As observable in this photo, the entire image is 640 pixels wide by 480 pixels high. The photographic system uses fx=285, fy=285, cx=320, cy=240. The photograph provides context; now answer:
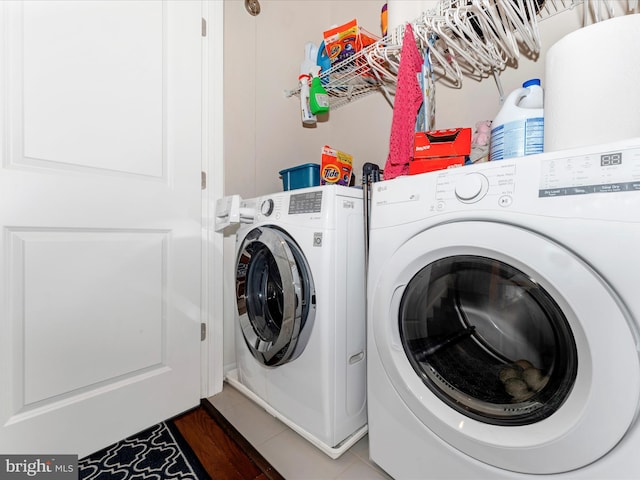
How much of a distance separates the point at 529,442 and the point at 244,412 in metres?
1.04

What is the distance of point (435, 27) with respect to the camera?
1.00 metres

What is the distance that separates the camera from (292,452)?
101cm

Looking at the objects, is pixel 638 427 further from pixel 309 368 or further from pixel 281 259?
pixel 281 259

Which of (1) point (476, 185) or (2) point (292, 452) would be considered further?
(2) point (292, 452)

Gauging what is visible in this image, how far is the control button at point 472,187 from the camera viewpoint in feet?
2.10

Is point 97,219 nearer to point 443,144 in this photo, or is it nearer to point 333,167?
point 333,167

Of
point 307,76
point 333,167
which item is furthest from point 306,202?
point 307,76

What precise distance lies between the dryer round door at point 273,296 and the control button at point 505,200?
23.1 inches

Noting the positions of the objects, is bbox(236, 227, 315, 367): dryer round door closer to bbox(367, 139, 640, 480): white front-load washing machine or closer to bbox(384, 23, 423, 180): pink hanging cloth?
bbox(367, 139, 640, 480): white front-load washing machine

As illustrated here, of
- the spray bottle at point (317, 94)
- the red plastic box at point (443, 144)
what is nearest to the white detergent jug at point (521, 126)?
the red plastic box at point (443, 144)

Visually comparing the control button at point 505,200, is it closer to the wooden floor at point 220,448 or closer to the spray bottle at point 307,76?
the wooden floor at point 220,448

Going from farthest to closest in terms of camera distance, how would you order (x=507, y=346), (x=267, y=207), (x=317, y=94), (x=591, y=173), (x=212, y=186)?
(x=317, y=94)
(x=212, y=186)
(x=267, y=207)
(x=507, y=346)
(x=591, y=173)

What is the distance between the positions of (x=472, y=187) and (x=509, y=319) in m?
0.37

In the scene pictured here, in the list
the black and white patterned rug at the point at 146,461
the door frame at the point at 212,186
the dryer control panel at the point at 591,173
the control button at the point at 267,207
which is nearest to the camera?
the dryer control panel at the point at 591,173
